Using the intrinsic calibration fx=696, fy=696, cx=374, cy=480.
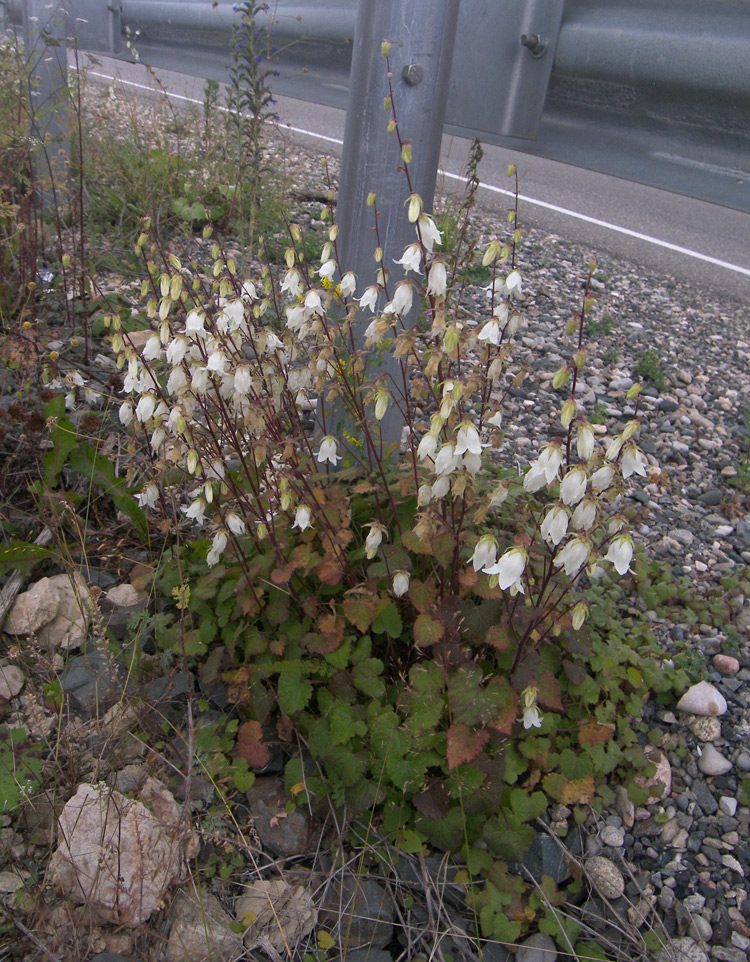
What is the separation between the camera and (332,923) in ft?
6.62

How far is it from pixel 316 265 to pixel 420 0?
2154 mm

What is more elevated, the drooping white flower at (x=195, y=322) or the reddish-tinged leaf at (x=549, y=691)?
the drooping white flower at (x=195, y=322)

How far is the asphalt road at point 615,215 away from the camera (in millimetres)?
6090

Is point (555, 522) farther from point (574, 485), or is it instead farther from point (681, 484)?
point (681, 484)

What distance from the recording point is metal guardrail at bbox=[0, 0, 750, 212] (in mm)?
2154

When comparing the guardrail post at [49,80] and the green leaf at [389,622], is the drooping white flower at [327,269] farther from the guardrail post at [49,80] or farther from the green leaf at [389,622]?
the guardrail post at [49,80]

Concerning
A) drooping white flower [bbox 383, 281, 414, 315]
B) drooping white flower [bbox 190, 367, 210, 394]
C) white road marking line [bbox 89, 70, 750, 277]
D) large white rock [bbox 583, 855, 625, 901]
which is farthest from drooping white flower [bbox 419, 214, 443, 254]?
white road marking line [bbox 89, 70, 750, 277]

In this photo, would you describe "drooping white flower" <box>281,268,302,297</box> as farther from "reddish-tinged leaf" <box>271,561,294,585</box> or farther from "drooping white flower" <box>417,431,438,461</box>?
"reddish-tinged leaf" <box>271,561,294,585</box>

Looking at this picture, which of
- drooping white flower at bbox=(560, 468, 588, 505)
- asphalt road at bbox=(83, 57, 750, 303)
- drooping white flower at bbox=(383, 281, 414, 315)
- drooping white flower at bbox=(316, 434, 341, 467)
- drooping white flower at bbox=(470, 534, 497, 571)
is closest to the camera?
drooping white flower at bbox=(560, 468, 588, 505)

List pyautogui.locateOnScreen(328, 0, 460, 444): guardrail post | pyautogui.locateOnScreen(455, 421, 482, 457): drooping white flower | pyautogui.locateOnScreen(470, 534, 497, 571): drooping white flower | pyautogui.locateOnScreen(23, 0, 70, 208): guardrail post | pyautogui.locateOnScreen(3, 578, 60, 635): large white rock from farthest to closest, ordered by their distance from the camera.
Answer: pyautogui.locateOnScreen(23, 0, 70, 208): guardrail post, pyautogui.locateOnScreen(3, 578, 60, 635): large white rock, pyautogui.locateOnScreen(328, 0, 460, 444): guardrail post, pyautogui.locateOnScreen(470, 534, 497, 571): drooping white flower, pyautogui.locateOnScreen(455, 421, 482, 457): drooping white flower

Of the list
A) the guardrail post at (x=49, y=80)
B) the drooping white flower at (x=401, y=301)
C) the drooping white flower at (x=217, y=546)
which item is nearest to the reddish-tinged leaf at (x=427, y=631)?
the drooping white flower at (x=217, y=546)

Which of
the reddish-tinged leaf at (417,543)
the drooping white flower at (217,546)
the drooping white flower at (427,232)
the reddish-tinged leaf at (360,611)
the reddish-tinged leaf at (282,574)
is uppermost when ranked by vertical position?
the drooping white flower at (427,232)

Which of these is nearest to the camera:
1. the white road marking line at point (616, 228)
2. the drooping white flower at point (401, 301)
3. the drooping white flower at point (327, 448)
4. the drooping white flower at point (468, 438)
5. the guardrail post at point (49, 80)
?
the drooping white flower at point (468, 438)

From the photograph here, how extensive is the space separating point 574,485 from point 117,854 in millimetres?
1573
